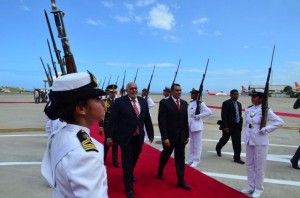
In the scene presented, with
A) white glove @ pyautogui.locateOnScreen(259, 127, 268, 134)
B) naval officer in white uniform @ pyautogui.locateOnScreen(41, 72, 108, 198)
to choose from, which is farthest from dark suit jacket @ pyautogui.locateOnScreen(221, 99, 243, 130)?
naval officer in white uniform @ pyautogui.locateOnScreen(41, 72, 108, 198)

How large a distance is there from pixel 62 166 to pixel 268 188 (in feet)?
17.8

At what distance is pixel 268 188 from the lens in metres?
5.86

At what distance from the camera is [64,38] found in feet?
9.90

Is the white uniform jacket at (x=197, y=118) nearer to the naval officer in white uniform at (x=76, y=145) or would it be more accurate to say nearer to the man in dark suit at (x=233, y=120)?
the man in dark suit at (x=233, y=120)

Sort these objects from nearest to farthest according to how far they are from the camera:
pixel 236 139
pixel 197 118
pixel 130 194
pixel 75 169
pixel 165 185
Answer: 1. pixel 75 169
2. pixel 130 194
3. pixel 165 185
4. pixel 197 118
5. pixel 236 139

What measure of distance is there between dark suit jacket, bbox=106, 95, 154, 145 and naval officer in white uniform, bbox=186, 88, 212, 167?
224 cm

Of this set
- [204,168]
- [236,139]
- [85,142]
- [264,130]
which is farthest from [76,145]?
[236,139]

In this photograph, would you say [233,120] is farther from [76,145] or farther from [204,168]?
[76,145]

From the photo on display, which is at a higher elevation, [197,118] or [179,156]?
[197,118]

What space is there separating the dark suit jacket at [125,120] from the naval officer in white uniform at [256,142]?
2016mm

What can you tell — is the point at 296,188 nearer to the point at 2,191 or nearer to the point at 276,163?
the point at 276,163

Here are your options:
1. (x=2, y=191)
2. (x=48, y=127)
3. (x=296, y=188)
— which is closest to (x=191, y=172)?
(x=296, y=188)

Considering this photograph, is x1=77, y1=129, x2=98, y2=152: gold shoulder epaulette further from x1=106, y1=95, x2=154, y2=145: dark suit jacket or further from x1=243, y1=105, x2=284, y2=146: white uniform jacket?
x1=243, y1=105, x2=284, y2=146: white uniform jacket

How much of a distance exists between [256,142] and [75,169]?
15.2ft
